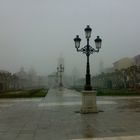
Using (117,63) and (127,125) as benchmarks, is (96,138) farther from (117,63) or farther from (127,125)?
(117,63)

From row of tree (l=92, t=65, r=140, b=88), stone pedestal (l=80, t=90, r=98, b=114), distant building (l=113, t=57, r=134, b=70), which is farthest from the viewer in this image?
distant building (l=113, t=57, r=134, b=70)

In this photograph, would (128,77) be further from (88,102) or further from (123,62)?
(123,62)

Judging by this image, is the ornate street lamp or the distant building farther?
the distant building

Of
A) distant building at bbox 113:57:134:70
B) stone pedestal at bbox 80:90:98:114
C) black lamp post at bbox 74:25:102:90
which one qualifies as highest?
distant building at bbox 113:57:134:70

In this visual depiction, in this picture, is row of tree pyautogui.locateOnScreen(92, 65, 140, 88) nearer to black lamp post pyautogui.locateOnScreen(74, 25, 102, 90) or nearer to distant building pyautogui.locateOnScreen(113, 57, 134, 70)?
black lamp post pyautogui.locateOnScreen(74, 25, 102, 90)

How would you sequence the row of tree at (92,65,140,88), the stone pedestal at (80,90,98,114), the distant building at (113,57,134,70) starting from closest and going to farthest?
1. the stone pedestal at (80,90,98,114)
2. the row of tree at (92,65,140,88)
3. the distant building at (113,57,134,70)

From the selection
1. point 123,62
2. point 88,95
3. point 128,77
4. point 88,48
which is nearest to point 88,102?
point 88,95

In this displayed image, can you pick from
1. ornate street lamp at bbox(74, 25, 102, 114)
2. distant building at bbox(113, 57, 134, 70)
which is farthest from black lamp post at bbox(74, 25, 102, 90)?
distant building at bbox(113, 57, 134, 70)

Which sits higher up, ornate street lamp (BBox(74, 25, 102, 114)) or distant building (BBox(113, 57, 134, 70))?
distant building (BBox(113, 57, 134, 70))

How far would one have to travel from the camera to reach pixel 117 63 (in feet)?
577

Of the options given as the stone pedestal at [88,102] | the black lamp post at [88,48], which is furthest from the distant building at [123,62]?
the stone pedestal at [88,102]

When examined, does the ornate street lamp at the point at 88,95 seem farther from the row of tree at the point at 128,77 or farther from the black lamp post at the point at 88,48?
the row of tree at the point at 128,77

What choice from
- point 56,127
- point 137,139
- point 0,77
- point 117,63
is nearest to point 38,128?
point 56,127

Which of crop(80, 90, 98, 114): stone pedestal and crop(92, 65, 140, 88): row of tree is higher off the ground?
crop(92, 65, 140, 88): row of tree
